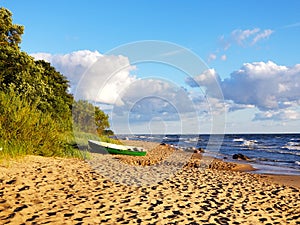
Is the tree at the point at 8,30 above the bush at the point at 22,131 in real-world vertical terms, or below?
above

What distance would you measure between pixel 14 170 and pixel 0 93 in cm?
514

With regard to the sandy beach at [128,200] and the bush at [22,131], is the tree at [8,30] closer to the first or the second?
the bush at [22,131]

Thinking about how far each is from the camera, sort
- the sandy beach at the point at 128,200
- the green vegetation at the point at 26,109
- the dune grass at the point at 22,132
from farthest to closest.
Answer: the green vegetation at the point at 26,109
the dune grass at the point at 22,132
the sandy beach at the point at 128,200

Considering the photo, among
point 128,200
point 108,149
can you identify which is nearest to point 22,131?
point 128,200

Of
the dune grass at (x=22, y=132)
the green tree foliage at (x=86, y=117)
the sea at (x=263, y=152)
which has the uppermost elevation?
the green tree foliage at (x=86, y=117)

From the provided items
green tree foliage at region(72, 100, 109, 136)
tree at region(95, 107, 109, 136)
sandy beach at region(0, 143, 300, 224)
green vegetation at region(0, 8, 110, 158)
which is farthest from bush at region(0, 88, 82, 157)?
tree at region(95, 107, 109, 136)

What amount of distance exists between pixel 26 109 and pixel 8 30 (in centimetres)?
1359

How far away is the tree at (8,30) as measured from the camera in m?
24.3

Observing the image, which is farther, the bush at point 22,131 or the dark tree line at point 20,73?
the dark tree line at point 20,73

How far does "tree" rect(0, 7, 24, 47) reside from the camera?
24334mm

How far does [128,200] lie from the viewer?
8.89 m

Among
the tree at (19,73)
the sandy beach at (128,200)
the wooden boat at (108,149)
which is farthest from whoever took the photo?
the wooden boat at (108,149)

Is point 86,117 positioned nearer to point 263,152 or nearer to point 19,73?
point 263,152

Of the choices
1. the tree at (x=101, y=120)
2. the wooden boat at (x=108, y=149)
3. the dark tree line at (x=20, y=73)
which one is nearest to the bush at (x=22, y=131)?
the dark tree line at (x=20, y=73)
